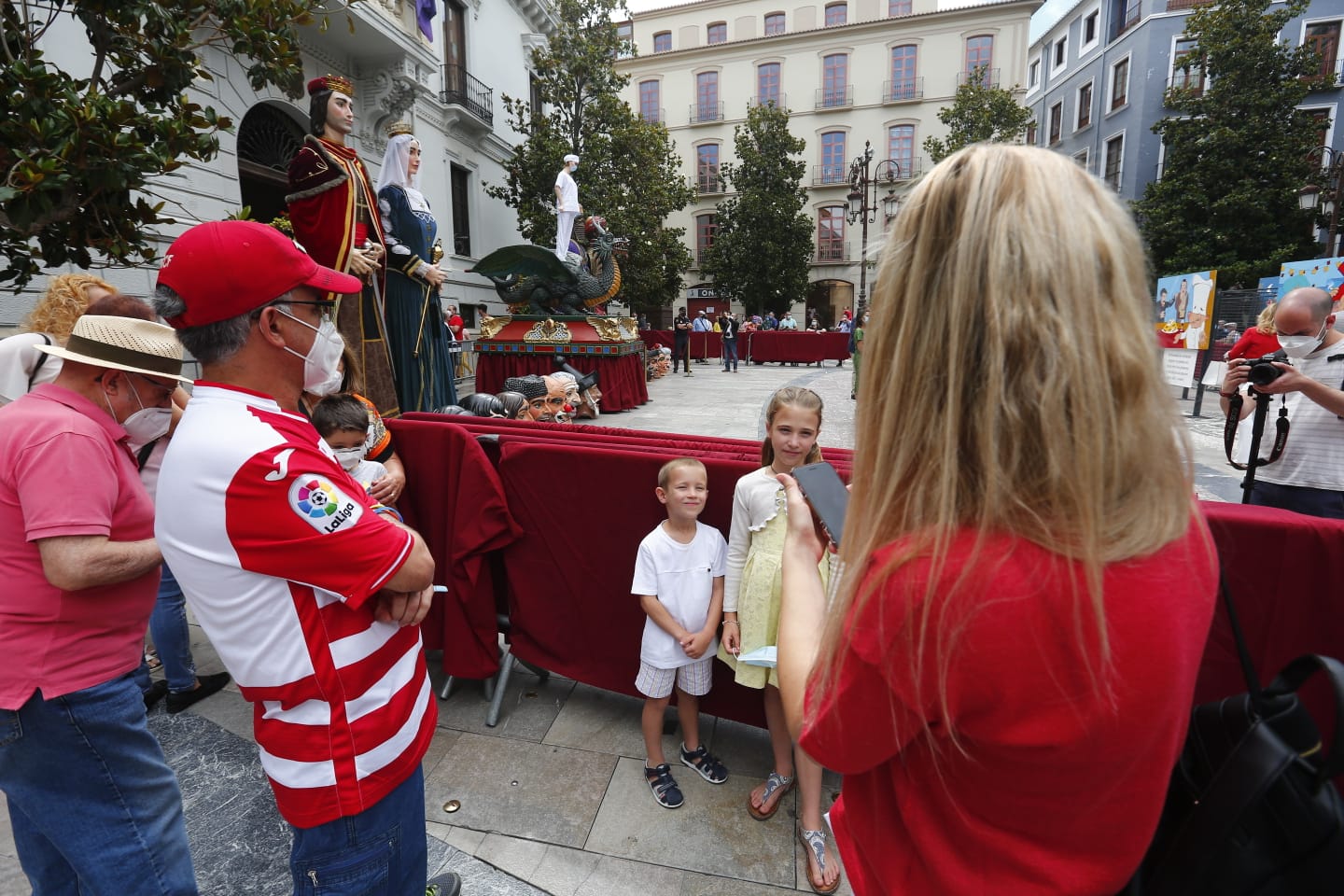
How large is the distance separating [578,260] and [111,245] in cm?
828

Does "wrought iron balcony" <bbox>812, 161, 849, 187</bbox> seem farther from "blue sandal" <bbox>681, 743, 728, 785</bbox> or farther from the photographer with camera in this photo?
"blue sandal" <bbox>681, 743, 728, 785</bbox>

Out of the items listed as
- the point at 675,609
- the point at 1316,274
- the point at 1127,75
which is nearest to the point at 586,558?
the point at 675,609

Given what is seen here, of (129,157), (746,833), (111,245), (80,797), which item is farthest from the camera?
(111,245)

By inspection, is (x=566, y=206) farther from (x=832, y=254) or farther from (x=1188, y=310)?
(x=832, y=254)

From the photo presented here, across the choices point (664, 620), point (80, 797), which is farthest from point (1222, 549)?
point (80, 797)

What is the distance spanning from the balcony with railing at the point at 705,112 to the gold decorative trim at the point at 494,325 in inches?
1255

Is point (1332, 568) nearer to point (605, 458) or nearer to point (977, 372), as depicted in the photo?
point (977, 372)

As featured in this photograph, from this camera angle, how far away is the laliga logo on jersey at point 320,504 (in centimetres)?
119

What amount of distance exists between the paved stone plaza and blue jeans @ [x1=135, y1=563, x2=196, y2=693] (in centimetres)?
15

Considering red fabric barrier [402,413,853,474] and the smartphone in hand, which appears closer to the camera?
the smartphone in hand

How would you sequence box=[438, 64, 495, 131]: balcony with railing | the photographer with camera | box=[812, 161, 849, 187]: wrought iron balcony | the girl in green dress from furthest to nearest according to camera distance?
box=[812, 161, 849, 187]: wrought iron balcony, box=[438, 64, 495, 131]: balcony with railing, the photographer with camera, the girl in green dress

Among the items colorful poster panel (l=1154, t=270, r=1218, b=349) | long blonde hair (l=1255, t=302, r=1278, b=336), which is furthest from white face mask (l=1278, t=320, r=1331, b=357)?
colorful poster panel (l=1154, t=270, r=1218, b=349)

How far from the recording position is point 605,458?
253 cm

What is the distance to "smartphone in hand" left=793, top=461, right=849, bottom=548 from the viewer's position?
1134 mm
